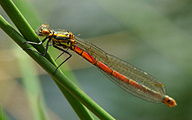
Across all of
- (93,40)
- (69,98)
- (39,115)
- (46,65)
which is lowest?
(93,40)

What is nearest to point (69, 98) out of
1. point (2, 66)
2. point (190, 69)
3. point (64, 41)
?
point (64, 41)

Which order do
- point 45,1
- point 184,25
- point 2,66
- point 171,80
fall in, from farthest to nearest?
1. point 45,1
2. point 184,25
3. point 171,80
4. point 2,66

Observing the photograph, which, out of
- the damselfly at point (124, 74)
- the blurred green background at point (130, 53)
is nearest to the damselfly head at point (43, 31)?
the damselfly at point (124, 74)

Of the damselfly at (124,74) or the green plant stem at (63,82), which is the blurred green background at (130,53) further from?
the green plant stem at (63,82)

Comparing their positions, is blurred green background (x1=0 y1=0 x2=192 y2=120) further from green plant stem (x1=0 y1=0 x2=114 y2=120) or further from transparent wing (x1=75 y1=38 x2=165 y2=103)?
green plant stem (x1=0 y1=0 x2=114 y2=120)

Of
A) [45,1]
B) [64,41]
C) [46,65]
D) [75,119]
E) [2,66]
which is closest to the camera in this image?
[46,65]

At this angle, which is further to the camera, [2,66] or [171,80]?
[171,80]

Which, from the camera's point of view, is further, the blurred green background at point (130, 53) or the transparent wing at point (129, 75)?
the blurred green background at point (130, 53)

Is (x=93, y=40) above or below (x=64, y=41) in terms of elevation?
below

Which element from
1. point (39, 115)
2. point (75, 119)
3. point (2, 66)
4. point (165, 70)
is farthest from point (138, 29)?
point (39, 115)

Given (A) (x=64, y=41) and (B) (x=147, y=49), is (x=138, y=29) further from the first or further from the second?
(A) (x=64, y=41)
